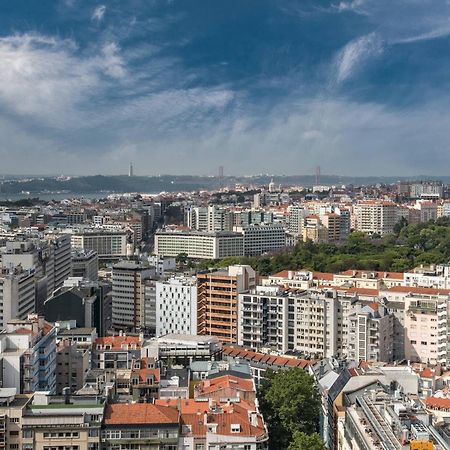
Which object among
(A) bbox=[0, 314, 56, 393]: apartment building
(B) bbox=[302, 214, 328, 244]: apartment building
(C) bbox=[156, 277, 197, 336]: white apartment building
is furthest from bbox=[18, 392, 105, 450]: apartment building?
(B) bbox=[302, 214, 328, 244]: apartment building

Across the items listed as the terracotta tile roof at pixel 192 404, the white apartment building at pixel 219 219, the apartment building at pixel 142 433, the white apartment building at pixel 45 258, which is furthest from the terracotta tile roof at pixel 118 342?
the white apartment building at pixel 219 219

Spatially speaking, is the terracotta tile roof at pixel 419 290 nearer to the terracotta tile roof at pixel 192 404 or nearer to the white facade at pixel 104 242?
the terracotta tile roof at pixel 192 404

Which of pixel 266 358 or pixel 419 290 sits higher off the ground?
pixel 419 290

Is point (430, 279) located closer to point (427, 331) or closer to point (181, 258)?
point (427, 331)

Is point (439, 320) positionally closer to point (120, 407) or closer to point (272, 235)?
Result: point (120, 407)

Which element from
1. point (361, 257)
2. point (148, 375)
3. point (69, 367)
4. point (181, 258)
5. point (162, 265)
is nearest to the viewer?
point (148, 375)

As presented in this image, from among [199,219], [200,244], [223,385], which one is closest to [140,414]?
[223,385]

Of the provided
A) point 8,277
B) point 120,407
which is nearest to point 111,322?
point 8,277
